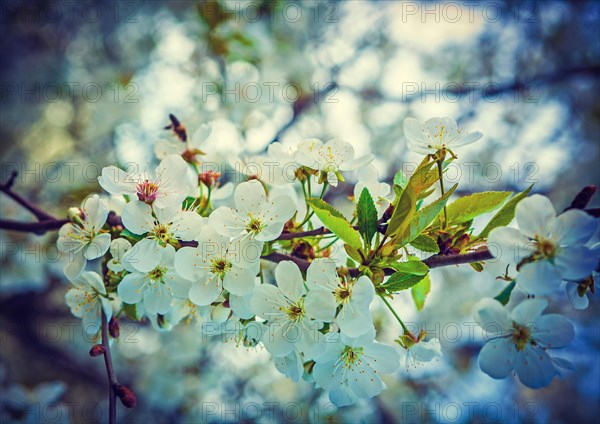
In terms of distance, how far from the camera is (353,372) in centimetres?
84

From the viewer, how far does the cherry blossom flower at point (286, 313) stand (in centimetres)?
79

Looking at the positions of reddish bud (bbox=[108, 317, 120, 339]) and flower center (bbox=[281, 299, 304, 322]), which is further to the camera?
reddish bud (bbox=[108, 317, 120, 339])

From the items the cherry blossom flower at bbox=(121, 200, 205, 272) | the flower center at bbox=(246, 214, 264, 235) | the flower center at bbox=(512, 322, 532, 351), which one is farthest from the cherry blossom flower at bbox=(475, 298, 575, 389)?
the cherry blossom flower at bbox=(121, 200, 205, 272)

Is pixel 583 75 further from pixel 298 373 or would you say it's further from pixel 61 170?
pixel 61 170

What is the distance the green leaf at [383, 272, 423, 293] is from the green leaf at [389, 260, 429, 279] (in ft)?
0.04

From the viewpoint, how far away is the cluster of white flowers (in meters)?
0.74

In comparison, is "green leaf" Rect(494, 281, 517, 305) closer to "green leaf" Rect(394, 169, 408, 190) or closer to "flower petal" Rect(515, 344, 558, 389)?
"flower petal" Rect(515, 344, 558, 389)

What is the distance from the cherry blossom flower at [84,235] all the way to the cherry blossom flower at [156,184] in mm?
55

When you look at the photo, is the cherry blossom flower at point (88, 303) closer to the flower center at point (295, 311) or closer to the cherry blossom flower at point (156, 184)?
the cherry blossom flower at point (156, 184)

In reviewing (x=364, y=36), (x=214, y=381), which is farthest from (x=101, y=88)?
(x=214, y=381)

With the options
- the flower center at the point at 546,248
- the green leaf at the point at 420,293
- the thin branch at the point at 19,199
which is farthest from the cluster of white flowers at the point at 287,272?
the thin branch at the point at 19,199

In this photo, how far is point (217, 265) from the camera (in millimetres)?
821

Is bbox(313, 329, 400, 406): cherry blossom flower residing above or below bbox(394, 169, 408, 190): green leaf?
below

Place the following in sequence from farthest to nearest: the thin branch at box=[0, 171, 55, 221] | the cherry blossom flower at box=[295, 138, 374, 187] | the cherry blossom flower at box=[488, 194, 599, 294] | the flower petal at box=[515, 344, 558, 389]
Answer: the thin branch at box=[0, 171, 55, 221], the cherry blossom flower at box=[295, 138, 374, 187], the flower petal at box=[515, 344, 558, 389], the cherry blossom flower at box=[488, 194, 599, 294]
